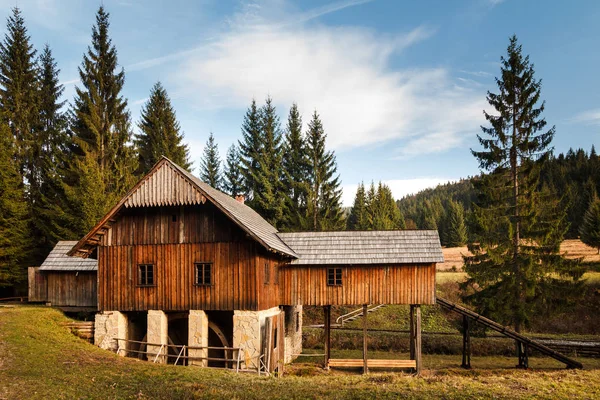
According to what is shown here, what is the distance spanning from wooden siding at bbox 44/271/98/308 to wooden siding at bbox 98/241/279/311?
351cm

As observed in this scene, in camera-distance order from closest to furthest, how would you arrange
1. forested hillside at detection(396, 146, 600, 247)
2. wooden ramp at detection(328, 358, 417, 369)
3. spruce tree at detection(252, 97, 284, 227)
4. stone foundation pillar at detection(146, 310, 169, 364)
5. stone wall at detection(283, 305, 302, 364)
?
stone foundation pillar at detection(146, 310, 169, 364), wooden ramp at detection(328, 358, 417, 369), stone wall at detection(283, 305, 302, 364), spruce tree at detection(252, 97, 284, 227), forested hillside at detection(396, 146, 600, 247)

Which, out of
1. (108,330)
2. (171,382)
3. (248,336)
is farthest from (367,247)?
(108,330)

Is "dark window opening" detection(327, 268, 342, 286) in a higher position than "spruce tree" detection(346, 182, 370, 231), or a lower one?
lower

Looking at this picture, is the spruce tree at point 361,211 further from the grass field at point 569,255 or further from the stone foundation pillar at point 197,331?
the stone foundation pillar at point 197,331

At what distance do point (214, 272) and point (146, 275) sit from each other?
3509 millimetres

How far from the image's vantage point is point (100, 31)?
3853 cm

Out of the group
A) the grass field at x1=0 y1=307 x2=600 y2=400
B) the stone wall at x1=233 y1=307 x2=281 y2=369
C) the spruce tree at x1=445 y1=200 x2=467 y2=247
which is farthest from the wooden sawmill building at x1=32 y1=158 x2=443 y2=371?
the spruce tree at x1=445 y1=200 x2=467 y2=247

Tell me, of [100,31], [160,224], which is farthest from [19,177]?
[160,224]

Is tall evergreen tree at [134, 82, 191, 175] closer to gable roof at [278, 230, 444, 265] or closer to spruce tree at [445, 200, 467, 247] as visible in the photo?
gable roof at [278, 230, 444, 265]

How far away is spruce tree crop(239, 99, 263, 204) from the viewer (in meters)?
48.4

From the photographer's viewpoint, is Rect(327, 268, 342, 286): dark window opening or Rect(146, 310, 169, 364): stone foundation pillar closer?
Rect(146, 310, 169, 364): stone foundation pillar

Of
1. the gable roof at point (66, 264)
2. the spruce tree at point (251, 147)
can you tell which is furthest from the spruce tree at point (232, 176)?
the gable roof at point (66, 264)

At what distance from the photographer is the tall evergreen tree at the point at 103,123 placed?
3553cm

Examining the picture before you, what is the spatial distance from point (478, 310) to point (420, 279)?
397 inches
